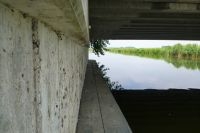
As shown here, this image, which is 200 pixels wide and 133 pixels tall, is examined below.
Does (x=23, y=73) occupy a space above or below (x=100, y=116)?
above

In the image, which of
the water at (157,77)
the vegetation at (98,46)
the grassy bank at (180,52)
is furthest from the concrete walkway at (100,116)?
the grassy bank at (180,52)

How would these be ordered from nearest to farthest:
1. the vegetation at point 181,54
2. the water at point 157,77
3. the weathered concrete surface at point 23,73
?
the weathered concrete surface at point 23,73, the water at point 157,77, the vegetation at point 181,54

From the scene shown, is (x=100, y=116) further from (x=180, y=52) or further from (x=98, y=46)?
(x=180, y=52)

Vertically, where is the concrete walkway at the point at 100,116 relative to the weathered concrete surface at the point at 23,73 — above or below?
below

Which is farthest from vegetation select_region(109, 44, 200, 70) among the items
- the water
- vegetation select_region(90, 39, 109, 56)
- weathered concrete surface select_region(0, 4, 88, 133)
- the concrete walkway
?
weathered concrete surface select_region(0, 4, 88, 133)

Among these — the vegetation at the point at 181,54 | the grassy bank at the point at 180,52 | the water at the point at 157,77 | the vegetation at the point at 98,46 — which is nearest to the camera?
the water at the point at 157,77

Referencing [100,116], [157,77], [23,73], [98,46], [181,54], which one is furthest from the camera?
[181,54]

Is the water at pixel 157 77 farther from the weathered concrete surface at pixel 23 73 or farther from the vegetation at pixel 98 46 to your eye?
the weathered concrete surface at pixel 23 73

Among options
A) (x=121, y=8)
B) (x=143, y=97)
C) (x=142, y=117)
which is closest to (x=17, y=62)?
(x=121, y=8)

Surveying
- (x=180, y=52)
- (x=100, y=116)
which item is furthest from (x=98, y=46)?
(x=180, y=52)

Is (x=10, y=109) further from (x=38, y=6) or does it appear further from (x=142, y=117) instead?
(x=142, y=117)

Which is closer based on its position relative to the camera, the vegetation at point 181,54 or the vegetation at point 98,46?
the vegetation at point 98,46

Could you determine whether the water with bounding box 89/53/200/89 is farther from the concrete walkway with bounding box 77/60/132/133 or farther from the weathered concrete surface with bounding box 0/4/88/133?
the weathered concrete surface with bounding box 0/4/88/133

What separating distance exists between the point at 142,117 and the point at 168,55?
7646 centimetres
